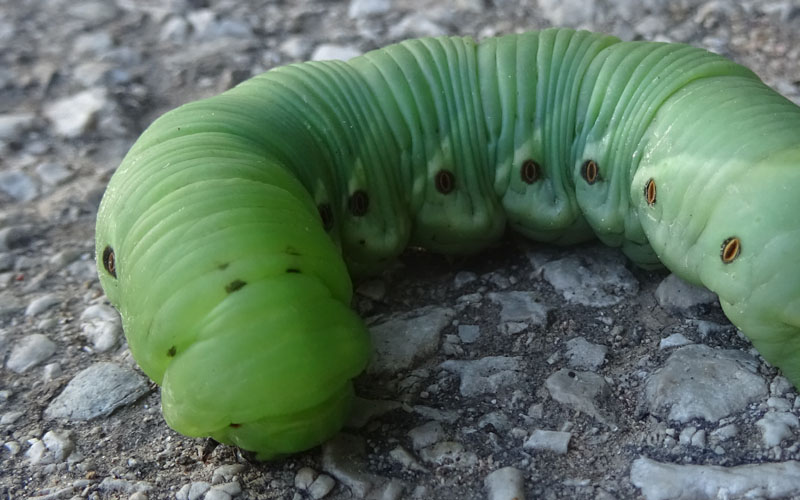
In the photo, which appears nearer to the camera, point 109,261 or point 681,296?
point 109,261

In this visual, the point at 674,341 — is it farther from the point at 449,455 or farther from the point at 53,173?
the point at 53,173

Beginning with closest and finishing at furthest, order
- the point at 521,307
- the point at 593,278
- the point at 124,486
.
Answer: the point at 124,486 → the point at 521,307 → the point at 593,278

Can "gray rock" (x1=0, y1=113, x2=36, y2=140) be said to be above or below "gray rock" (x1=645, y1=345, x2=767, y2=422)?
below

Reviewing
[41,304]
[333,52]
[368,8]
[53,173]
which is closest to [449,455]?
[41,304]

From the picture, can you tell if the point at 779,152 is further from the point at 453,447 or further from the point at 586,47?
the point at 453,447

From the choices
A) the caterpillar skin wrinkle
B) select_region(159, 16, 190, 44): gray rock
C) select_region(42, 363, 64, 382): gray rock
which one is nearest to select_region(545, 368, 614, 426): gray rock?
the caterpillar skin wrinkle

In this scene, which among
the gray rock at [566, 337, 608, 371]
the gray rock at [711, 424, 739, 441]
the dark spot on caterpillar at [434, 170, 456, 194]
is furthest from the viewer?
the dark spot on caterpillar at [434, 170, 456, 194]

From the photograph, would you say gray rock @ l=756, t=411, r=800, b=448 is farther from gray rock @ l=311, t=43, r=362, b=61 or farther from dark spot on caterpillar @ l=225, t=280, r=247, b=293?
gray rock @ l=311, t=43, r=362, b=61
